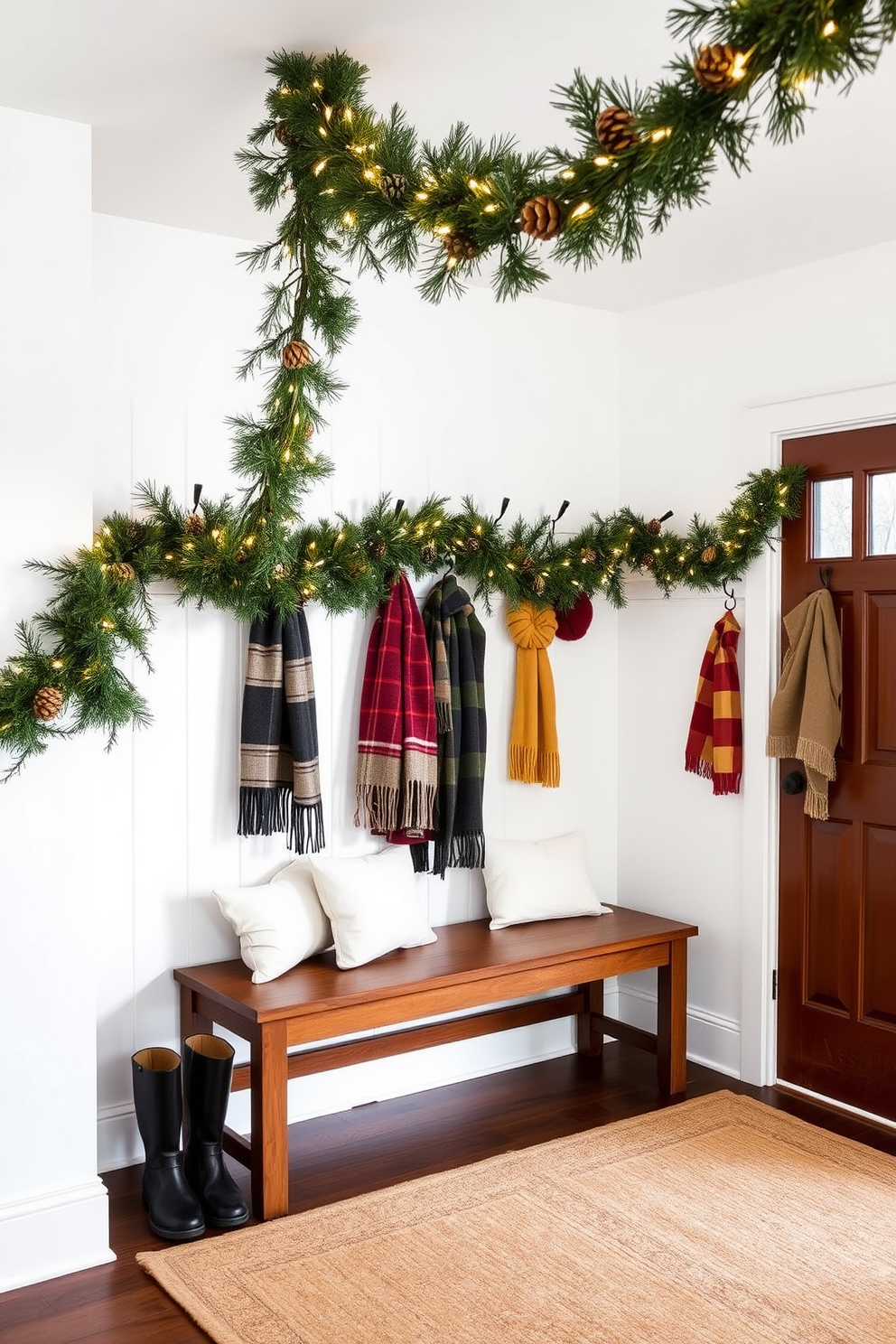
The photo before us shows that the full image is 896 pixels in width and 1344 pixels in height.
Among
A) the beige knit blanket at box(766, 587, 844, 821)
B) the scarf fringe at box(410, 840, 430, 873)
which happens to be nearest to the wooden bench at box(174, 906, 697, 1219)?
the scarf fringe at box(410, 840, 430, 873)

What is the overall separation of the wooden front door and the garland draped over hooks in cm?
14

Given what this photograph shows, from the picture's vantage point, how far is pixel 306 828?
3445 millimetres

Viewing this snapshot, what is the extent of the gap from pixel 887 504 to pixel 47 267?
2345 mm

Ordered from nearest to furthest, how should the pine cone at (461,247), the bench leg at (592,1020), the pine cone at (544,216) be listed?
the pine cone at (544,216), the pine cone at (461,247), the bench leg at (592,1020)

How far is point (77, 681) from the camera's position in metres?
2.56

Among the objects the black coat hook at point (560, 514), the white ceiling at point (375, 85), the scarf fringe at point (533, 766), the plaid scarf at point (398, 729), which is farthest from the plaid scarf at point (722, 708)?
the white ceiling at point (375, 85)

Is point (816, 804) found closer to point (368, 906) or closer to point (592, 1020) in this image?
point (592, 1020)

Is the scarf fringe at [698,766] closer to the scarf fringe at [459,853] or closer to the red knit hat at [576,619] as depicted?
the red knit hat at [576,619]

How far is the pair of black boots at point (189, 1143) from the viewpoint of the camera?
111 inches

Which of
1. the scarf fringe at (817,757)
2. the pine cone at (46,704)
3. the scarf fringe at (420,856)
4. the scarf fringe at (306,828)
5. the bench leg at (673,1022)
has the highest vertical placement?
→ the pine cone at (46,704)

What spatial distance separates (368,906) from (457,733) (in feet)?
2.14

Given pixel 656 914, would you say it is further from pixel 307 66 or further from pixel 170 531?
pixel 307 66

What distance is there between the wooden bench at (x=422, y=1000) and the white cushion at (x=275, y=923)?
0.04 m

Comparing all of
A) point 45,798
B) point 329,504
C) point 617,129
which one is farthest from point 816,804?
point 617,129
